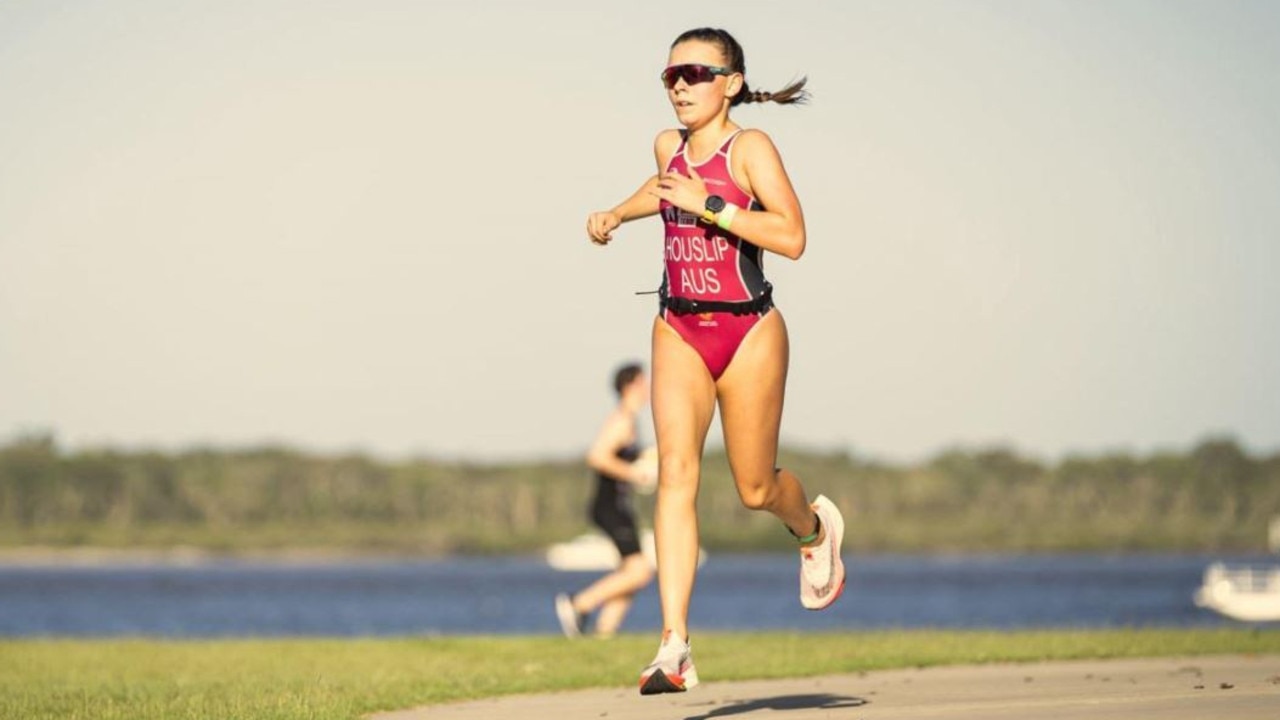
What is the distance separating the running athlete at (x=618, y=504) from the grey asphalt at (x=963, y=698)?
4452 mm

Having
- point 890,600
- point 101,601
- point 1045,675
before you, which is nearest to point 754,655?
point 1045,675

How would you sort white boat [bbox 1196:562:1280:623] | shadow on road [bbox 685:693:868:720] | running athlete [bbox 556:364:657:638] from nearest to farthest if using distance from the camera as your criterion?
shadow on road [bbox 685:693:868:720] < running athlete [bbox 556:364:657:638] < white boat [bbox 1196:562:1280:623]

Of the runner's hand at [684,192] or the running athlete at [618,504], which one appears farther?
the running athlete at [618,504]

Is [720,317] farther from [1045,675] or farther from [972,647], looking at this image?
[972,647]

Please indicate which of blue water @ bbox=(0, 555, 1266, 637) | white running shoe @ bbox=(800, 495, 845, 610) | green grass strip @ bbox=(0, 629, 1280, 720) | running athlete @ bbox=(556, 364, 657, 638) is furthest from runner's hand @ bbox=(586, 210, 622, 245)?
blue water @ bbox=(0, 555, 1266, 637)

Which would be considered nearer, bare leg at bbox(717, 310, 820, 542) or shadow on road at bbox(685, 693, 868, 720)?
bare leg at bbox(717, 310, 820, 542)

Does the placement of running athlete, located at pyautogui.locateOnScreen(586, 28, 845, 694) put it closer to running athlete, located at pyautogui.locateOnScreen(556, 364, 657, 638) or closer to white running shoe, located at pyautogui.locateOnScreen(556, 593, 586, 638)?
running athlete, located at pyautogui.locateOnScreen(556, 364, 657, 638)

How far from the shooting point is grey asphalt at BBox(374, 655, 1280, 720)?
382 inches

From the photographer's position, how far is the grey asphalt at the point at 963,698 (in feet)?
31.8

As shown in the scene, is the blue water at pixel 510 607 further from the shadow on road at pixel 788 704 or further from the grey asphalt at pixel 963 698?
the shadow on road at pixel 788 704

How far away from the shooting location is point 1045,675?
1212cm

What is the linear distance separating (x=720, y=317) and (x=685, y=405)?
43cm

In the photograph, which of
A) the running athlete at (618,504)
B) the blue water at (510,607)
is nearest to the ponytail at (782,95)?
the running athlete at (618,504)

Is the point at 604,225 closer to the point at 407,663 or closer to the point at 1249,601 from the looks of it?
the point at 407,663
